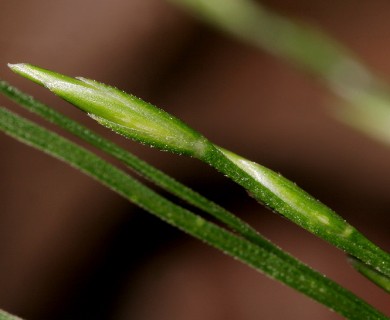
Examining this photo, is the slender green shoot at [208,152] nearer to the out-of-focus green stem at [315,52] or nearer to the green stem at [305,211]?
the green stem at [305,211]

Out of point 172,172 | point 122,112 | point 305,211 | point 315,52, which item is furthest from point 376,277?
point 172,172

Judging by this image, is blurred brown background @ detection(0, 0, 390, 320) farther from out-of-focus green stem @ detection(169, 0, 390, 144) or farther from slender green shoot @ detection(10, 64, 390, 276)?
slender green shoot @ detection(10, 64, 390, 276)

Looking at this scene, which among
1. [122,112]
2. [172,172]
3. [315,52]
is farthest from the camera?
[172,172]

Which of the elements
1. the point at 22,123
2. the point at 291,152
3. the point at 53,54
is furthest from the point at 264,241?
the point at 53,54

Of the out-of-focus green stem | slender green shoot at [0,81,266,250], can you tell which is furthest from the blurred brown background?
slender green shoot at [0,81,266,250]

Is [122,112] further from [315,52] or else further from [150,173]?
[315,52]

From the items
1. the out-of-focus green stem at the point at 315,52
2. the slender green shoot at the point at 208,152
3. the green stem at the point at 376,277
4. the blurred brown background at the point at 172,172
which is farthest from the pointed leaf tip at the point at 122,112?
the blurred brown background at the point at 172,172

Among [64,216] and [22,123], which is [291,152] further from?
[22,123]
